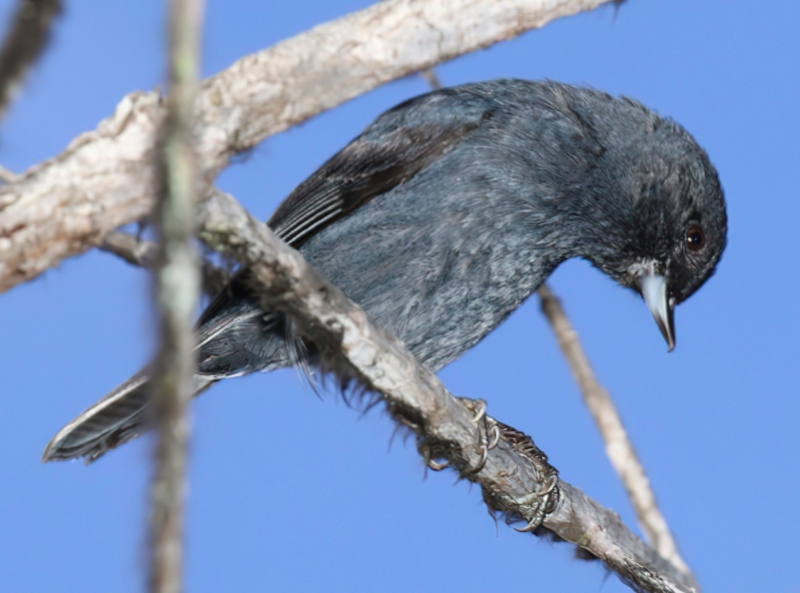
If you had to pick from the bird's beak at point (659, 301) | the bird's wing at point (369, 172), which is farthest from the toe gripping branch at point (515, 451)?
the bird's wing at point (369, 172)

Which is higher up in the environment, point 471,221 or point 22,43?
point 471,221

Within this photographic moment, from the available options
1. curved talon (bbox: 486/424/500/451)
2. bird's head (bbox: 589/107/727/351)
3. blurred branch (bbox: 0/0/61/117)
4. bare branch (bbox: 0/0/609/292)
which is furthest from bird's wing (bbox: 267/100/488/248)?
blurred branch (bbox: 0/0/61/117)

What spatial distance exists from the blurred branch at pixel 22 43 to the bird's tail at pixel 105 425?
211 cm

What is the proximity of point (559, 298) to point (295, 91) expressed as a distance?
2529 mm

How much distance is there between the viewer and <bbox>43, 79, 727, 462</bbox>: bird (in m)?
3.69

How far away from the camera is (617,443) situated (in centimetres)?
397

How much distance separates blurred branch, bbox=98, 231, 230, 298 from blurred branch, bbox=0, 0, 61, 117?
0.36m

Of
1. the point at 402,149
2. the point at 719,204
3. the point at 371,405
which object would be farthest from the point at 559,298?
the point at 371,405

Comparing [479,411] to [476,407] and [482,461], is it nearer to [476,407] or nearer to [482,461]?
[476,407]

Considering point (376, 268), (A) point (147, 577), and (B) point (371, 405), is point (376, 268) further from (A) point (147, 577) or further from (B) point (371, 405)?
(A) point (147, 577)

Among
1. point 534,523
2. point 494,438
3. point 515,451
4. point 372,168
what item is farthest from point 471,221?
point 534,523

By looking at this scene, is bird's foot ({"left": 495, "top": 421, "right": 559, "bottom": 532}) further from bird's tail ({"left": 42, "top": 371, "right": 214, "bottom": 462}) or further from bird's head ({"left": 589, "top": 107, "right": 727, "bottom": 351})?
bird's tail ({"left": 42, "top": 371, "right": 214, "bottom": 462})

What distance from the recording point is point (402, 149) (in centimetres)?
390

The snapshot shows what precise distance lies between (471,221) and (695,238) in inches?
45.8
